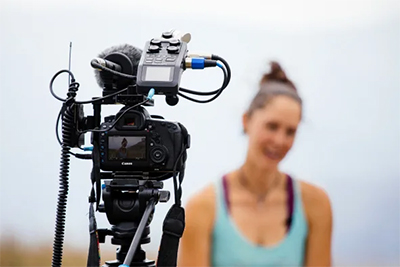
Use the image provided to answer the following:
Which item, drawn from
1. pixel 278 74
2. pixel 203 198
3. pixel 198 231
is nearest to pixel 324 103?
pixel 278 74

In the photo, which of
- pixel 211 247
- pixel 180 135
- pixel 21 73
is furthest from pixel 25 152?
pixel 180 135

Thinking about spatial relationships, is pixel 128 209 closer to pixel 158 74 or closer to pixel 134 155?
pixel 134 155

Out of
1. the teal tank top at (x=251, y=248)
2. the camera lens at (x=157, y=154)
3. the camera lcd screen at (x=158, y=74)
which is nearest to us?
the camera lcd screen at (x=158, y=74)

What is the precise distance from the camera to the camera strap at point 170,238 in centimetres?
133

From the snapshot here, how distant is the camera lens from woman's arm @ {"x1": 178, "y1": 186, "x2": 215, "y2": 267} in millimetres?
1017

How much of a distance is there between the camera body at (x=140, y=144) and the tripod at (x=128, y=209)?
0.05m

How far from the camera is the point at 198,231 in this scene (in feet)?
7.59

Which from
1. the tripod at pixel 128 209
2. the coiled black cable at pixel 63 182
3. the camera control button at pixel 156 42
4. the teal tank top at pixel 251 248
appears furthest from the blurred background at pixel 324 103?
the camera control button at pixel 156 42

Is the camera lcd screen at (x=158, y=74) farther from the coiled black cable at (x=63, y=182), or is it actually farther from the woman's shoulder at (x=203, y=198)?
the woman's shoulder at (x=203, y=198)

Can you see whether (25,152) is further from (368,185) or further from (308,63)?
(368,185)

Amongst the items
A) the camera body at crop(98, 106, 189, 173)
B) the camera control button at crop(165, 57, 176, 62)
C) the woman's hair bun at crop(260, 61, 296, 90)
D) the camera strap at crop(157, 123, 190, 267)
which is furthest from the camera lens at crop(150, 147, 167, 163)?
the woman's hair bun at crop(260, 61, 296, 90)

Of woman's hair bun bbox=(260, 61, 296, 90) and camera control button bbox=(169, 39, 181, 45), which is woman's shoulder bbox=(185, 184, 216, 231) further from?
camera control button bbox=(169, 39, 181, 45)

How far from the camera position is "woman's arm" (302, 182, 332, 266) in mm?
2318

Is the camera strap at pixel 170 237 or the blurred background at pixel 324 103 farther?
the blurred background at pixel 324 103
